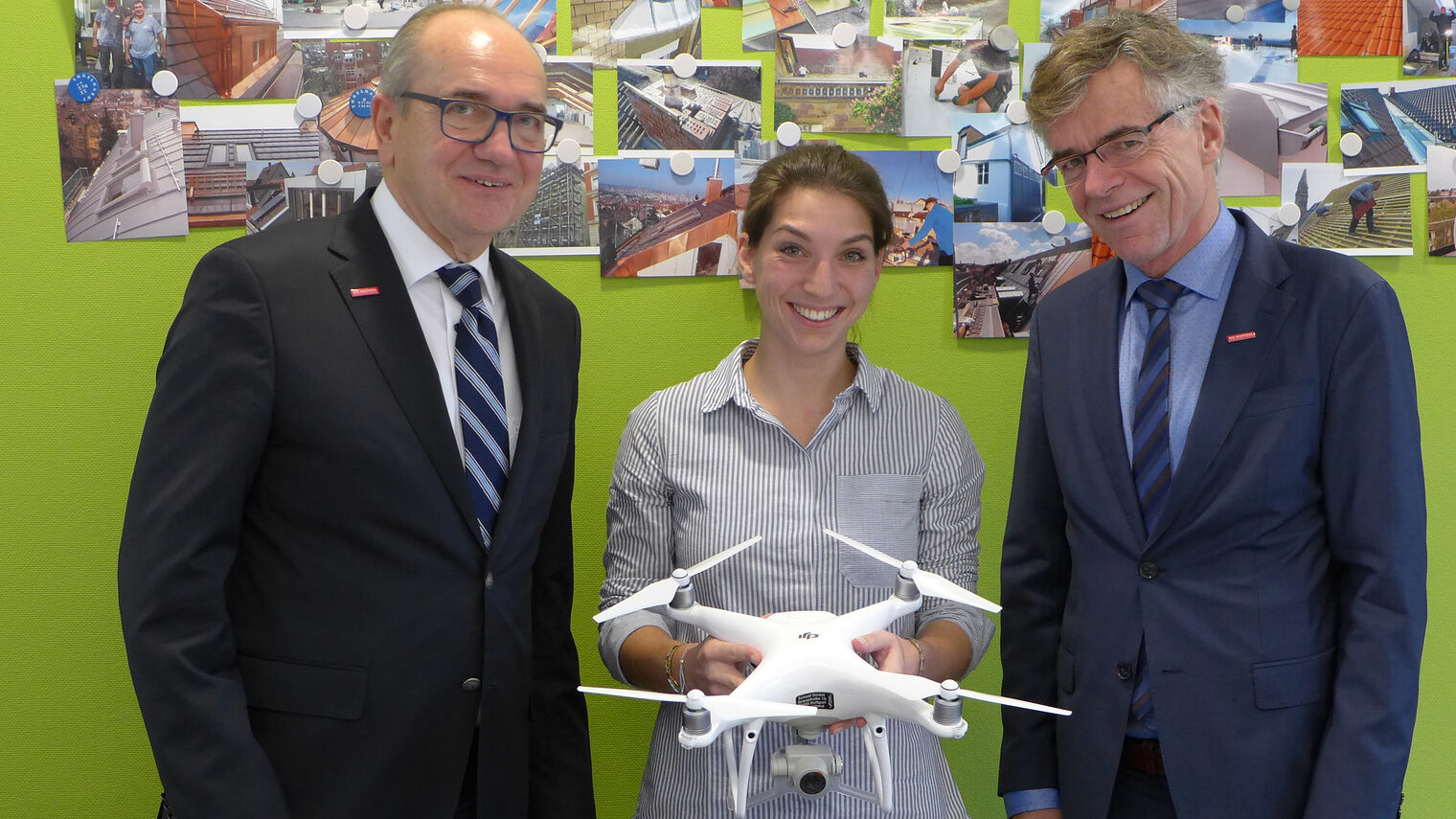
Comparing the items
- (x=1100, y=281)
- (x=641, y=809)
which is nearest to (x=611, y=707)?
(x=641, y=809)

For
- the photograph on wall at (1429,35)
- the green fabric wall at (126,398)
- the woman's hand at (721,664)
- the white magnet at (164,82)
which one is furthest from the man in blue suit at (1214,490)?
the white magnet at (164,82)

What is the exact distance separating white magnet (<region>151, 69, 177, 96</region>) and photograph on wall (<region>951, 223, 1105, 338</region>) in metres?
1.64

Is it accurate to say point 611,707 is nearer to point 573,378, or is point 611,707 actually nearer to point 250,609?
point 573,378

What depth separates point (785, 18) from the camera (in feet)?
7.34

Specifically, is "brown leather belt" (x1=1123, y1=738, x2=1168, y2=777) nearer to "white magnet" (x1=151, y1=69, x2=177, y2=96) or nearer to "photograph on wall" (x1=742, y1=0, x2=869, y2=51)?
"photograph on wall" (x1=742, y1=0, x2=869, y2=51)

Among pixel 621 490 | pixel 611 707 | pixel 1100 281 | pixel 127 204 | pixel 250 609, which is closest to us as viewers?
pixel 250 609

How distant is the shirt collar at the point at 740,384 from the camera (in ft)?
6.11

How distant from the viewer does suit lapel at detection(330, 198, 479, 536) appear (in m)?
1.49

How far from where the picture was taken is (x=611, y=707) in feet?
7.58

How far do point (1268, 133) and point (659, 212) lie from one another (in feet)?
4.37

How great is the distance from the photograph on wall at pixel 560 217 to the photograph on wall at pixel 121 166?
2.18 ft

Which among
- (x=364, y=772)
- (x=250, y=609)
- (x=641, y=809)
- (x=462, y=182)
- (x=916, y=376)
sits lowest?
(x=641, y=809)

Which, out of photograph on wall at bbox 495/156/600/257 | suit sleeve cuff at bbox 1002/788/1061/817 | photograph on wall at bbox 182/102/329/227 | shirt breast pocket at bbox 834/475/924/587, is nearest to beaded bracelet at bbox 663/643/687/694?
shirt breast pocket at bbox 834/475/924/587

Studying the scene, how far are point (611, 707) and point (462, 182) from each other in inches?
49.0
